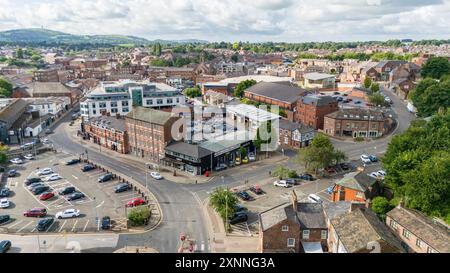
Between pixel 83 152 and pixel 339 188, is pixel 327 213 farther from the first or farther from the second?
pixel 83 152

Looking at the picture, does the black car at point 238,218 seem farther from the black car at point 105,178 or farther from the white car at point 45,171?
the white car at point 45,171

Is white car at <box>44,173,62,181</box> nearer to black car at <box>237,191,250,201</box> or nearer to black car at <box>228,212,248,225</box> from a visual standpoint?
black car at <box>237,191,250,201</box>

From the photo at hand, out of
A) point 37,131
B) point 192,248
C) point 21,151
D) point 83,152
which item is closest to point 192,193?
point 192,248

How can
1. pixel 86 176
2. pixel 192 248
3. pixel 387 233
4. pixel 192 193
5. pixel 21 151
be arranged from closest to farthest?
pixel 387 233 < pixel 192 248 < pixel 192 193 < pixel 86 176 < pixel 21 151

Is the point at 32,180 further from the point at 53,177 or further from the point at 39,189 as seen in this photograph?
the point at 39,189

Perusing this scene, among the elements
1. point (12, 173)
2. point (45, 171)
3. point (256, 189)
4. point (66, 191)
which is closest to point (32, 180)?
point (45, 171)

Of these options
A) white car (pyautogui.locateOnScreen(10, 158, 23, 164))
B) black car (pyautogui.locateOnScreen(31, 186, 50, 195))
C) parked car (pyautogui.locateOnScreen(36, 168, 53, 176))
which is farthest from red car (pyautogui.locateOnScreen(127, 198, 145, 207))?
white car (pyautogui.locateOnScreen(10, 158, 23, 164))

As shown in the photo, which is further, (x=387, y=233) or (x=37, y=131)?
(x=37, y=131)
